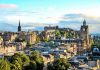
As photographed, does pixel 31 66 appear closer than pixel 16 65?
No

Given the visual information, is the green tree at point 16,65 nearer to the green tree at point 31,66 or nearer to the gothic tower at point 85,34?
the green tree at point 31,66

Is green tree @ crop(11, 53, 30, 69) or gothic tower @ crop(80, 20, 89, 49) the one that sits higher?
green tree @ crop(11, 53, 30, 69)

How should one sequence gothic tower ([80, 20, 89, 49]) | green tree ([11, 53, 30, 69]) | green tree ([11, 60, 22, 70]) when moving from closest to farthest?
green tree ([11, 60, 22, 70]) < green tree ([11, 53, 30, 69]) < gothic tower ([80, 20, 89, 49])

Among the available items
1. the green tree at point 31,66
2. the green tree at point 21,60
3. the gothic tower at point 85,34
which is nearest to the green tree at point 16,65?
the green tree at point 21,60

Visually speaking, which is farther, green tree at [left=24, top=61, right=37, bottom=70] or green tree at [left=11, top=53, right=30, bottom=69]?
green tree at [left=11, top=53, right=30, bottom=69]

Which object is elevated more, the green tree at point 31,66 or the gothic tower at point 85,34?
the green tree at point 31,66

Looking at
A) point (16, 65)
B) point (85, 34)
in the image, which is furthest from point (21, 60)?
point (85, 34)

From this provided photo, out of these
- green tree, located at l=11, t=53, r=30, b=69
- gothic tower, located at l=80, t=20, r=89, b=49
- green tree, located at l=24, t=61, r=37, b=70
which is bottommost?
gothic tower, located at l=80, t=20, r=89, b=49

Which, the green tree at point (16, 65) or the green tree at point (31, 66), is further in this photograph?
the green tree at point (31, 66)

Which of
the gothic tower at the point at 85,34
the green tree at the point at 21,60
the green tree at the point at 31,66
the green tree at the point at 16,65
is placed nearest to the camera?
the green tree at the point at 16,65

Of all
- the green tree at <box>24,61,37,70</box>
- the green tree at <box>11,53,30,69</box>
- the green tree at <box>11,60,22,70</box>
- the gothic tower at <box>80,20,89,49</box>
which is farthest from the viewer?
the gothic tower at <box>80,20,89,49</box>

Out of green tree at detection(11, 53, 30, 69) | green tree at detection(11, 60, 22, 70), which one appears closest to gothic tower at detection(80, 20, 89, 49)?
green tree at detection(11, 53, 30, 69)

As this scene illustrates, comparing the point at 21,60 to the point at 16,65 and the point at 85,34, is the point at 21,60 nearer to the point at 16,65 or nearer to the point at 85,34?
the point at 16,65

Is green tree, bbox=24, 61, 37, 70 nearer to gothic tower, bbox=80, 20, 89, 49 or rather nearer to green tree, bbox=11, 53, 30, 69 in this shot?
green tree, bbox=11, 53, 30, 69
